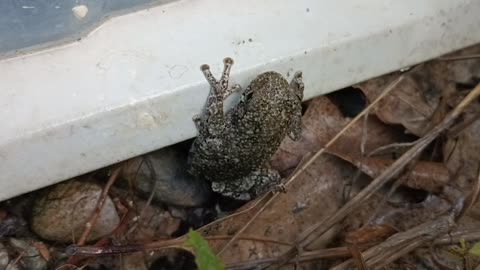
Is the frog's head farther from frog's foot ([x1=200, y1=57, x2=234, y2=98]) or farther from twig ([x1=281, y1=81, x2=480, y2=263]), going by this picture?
twig ([x1=281, y1=81, x2=480, y2=263])

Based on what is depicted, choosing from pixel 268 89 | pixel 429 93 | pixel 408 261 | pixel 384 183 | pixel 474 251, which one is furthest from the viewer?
pixel 429 93

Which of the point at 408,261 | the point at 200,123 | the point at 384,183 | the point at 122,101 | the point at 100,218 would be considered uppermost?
the point at 122,101

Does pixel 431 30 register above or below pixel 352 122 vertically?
above

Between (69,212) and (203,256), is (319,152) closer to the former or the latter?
(203,256)

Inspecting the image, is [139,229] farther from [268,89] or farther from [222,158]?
[268,89]

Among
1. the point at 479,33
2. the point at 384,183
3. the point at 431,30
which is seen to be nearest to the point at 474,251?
the point at 384,183

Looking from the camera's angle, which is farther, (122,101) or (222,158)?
(222,158)

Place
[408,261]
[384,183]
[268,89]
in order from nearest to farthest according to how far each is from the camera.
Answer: [268,89] → [408,261] → [384,183]

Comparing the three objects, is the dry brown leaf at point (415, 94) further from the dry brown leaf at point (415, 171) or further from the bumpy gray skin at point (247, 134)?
the bumpy gray skin at point (247, 134)
